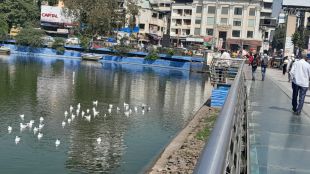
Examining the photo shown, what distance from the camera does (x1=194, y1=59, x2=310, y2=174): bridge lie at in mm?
2141

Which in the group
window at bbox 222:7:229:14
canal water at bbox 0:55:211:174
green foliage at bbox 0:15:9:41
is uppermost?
window at bbox 222:7:229:14

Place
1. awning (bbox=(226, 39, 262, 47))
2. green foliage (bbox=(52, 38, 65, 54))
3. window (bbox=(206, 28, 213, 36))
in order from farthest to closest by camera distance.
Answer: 1. window (bbox=(206, 28, 213, 36))
2. awning (bbox=(226, 39, 262, 47))
3. green foliage (bbox=(52, 38, 65, 54))

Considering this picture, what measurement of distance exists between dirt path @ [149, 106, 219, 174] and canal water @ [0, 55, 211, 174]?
57cm

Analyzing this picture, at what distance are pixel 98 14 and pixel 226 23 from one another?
1292 inches

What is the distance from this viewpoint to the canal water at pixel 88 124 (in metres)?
13.9

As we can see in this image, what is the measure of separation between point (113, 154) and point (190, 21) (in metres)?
82.6

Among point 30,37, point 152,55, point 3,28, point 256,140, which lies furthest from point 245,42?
point 256,140

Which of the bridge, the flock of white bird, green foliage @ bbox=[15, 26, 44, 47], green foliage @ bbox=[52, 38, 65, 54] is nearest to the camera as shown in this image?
the bridge

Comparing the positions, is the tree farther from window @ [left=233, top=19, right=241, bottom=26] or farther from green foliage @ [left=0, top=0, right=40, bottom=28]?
window @ [left=233, top=19, right=241, bottom=26]

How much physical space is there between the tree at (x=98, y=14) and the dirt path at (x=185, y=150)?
157 feet

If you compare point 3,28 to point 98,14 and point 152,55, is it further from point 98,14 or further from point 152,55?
point 152,55

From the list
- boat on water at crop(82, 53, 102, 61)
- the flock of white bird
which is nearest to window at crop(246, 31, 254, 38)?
boat on water at crop(82, 53, 102, 61)

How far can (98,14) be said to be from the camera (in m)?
66.1

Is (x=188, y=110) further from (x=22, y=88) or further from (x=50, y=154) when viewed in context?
(x=50, y=154)
